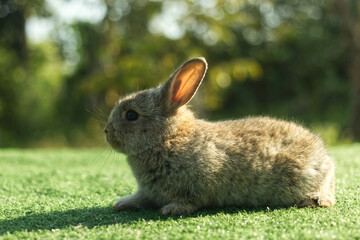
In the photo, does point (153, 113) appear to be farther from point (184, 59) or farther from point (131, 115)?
point (184, 59)

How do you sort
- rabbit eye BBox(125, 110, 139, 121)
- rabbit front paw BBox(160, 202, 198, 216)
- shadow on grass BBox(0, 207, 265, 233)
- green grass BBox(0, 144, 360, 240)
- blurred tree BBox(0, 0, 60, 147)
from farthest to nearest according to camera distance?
blurred tree BBox(0, 0, 60, 147) → rabbit eye BBox(125, 110, 139, 121) → rabbit front paw BBox(160, 202, 198, 216) → shadow on grass BBox(0, 207, 265, 233) → green grass BBox(0, 144, 360, 240)

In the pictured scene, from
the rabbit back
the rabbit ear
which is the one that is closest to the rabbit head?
the rabbit ear

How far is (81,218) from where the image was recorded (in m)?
2.43

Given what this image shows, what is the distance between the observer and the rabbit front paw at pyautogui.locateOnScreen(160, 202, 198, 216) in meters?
2.46

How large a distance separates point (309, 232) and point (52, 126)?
10.8 metres

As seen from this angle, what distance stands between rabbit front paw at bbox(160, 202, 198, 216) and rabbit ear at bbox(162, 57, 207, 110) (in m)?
0.72

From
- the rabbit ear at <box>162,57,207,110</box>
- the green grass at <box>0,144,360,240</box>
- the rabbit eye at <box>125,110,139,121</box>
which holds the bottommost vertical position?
the green grass at <box>0,144,360,240</box>

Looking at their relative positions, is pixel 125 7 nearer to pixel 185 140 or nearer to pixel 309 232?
pixel 185 140

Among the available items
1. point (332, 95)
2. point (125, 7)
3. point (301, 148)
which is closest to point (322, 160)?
point (301, 148)

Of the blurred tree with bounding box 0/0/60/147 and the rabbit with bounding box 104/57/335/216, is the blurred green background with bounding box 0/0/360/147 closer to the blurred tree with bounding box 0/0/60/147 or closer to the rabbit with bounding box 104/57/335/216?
the blurred tree with bounding box 0/0/60/147

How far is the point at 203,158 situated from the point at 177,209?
1.26 feet

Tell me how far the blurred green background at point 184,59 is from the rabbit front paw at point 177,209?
5.60 meters

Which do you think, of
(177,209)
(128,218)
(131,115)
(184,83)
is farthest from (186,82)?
(128,218)

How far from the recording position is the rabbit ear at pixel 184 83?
2.70m
